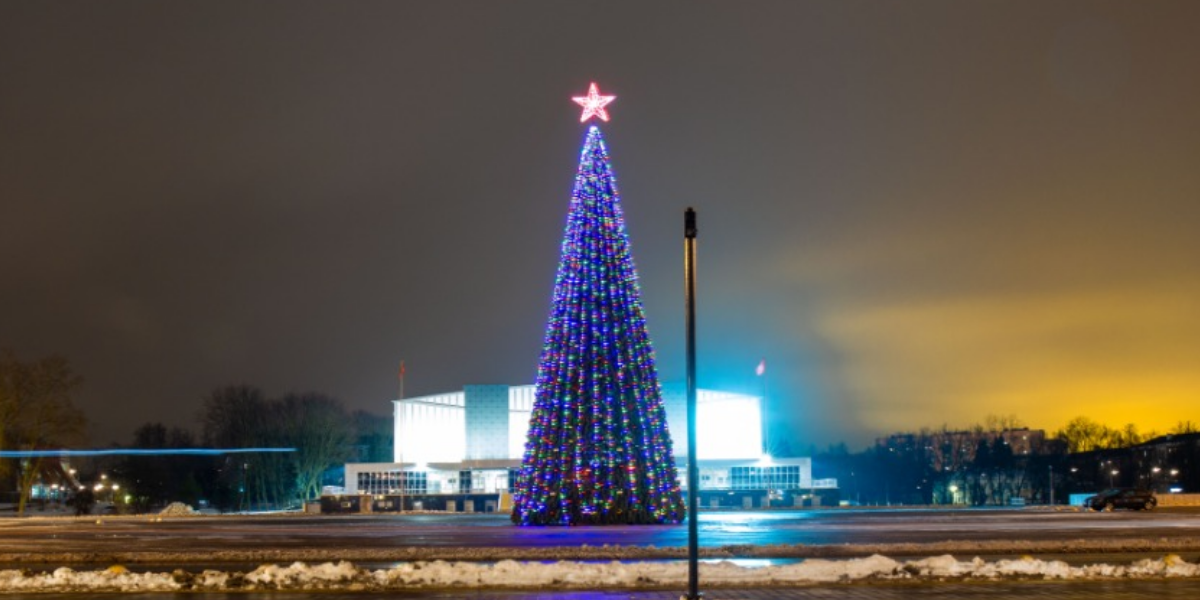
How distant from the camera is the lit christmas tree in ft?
149

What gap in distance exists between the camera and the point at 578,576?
910 inches

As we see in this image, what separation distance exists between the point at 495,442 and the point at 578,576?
231ft

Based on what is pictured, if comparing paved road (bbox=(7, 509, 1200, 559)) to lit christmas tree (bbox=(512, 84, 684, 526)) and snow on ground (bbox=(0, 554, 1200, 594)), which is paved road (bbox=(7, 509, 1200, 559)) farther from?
snow on ground (bbox=(0, 554, 1200, 594))

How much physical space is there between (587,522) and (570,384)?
507 centimetres

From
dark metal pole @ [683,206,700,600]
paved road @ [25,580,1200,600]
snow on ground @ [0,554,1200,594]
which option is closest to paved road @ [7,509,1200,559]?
snow on ground @ [0,554,1200,594]

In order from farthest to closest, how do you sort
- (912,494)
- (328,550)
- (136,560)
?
(912,494) → (328,550) → (136,560)

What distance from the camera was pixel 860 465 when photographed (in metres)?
178

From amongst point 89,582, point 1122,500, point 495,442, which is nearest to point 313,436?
point 495,442

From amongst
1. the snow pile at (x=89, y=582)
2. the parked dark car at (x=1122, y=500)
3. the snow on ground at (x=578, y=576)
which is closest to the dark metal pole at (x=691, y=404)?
the snow on ground at (x=578, y=576)

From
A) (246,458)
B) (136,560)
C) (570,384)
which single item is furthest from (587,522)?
(246,458)

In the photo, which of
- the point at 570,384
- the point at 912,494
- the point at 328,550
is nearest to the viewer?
the point at 328,550

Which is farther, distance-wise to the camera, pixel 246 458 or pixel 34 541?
pixel 246 458

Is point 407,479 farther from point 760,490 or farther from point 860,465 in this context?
point 860,465

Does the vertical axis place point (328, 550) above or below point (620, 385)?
below
